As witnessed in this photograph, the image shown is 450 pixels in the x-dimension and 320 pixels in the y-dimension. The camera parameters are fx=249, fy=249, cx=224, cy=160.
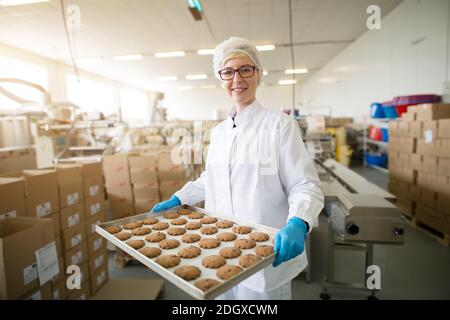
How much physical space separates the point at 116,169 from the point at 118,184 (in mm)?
164

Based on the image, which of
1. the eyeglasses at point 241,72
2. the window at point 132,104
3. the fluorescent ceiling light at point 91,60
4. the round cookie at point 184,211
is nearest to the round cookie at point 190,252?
the round cookie at point 184,211

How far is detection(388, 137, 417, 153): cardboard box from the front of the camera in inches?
125

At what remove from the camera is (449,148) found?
2.53m

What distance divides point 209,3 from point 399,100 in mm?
3162

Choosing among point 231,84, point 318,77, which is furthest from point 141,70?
point 231,84

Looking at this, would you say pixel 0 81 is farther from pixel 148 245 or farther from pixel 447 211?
pixel 447 211

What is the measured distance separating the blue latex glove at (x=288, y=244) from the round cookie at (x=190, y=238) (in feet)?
1.35

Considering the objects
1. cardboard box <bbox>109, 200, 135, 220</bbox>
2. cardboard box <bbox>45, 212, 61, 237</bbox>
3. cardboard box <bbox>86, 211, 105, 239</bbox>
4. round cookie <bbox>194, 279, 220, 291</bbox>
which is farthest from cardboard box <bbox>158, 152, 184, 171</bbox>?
round cookie <bbox>194, 279, 220, 291</bbox>

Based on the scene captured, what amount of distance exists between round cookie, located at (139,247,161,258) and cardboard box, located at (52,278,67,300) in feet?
3.37

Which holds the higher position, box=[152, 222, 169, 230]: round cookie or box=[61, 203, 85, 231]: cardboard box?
box=[152, 222, 169, 230]: round cookie

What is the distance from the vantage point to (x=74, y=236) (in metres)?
1.81

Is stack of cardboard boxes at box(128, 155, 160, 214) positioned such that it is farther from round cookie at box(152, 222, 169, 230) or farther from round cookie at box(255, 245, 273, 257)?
round cookie at box(255, 245, 273, 257)

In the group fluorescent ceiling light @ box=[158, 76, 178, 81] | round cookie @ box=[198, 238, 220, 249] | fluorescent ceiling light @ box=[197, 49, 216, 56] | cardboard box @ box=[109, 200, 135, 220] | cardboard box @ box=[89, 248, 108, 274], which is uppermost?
fluorescent ceiling light @ box=[158, 76, 178, 81]

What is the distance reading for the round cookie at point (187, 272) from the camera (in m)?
0.80
